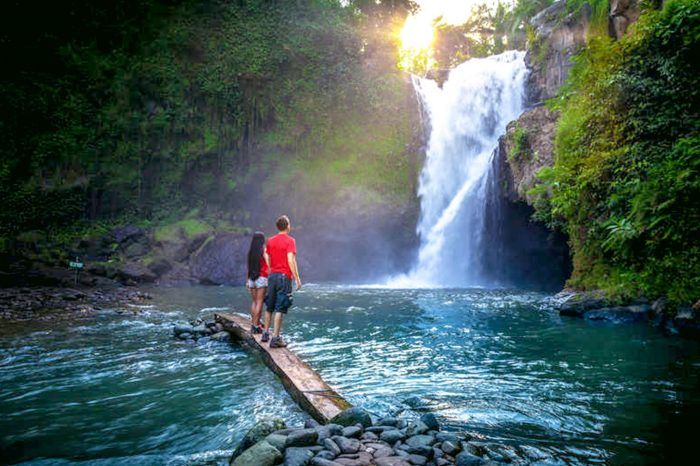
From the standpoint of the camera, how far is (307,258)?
27.0m

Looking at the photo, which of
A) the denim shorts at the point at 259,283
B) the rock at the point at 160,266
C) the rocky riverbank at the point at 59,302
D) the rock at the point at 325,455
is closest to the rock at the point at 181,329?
the denim shorts at the point at 259,283

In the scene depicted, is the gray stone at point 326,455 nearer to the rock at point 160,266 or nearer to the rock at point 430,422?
the rock at point 430,422

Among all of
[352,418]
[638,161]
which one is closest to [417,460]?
[352,418]

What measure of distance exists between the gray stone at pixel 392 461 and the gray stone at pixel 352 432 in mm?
429

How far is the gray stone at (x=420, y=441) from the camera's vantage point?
Result: 3430 millimetres

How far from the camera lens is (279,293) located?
6.69 m

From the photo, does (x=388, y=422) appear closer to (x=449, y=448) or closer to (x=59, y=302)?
(x=449, y=448)

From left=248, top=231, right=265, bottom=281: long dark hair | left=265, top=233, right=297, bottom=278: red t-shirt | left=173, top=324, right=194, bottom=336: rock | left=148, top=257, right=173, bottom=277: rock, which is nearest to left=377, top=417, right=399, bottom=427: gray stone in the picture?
left=265, top=233, right=297, bottom=278: red t-shirt

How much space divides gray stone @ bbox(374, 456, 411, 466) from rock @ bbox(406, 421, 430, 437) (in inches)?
18.7

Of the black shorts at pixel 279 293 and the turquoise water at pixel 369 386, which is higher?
the black shorts at pixel 279 293

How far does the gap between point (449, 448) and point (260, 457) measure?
1.43m

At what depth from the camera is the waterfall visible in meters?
23.2

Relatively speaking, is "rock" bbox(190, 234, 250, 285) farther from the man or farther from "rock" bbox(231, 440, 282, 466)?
"rock" bbox(231, 440, 282, 466)

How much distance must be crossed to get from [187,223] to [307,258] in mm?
7173
